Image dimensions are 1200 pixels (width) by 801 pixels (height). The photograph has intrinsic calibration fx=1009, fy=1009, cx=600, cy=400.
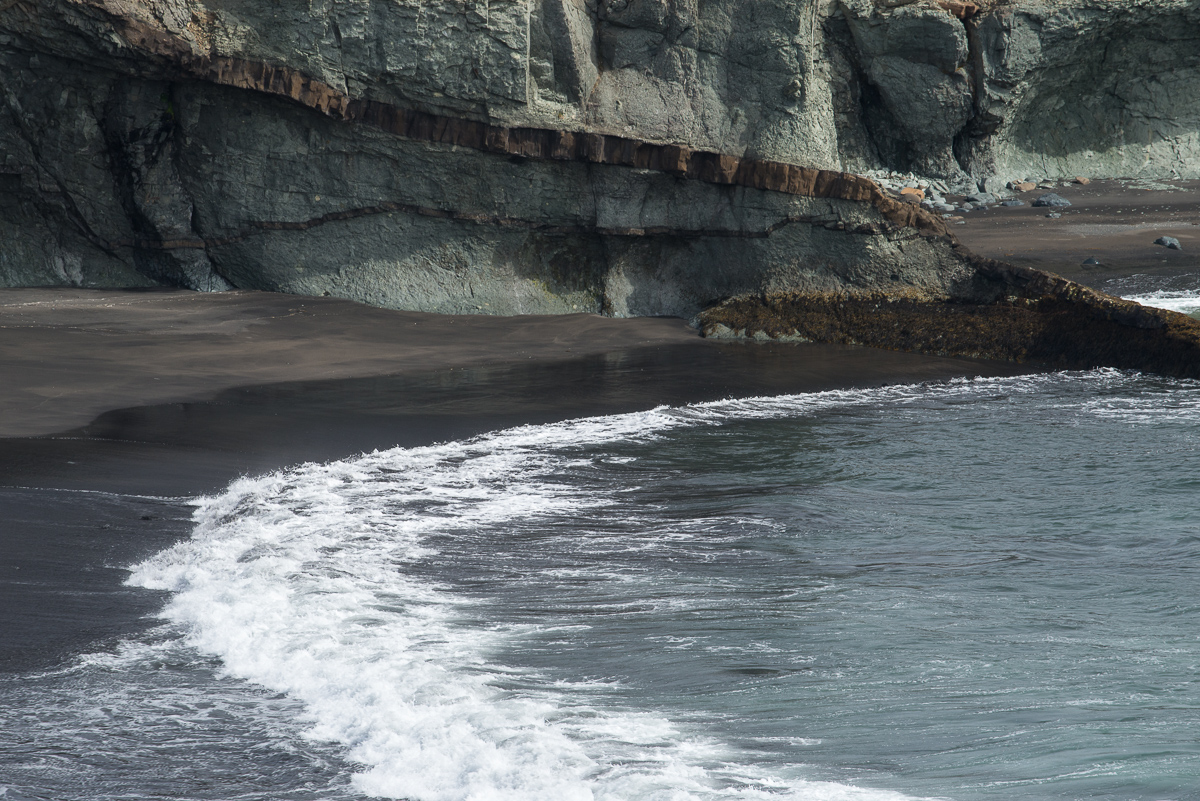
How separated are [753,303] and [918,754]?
8537 millimetres

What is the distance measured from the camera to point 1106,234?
653 inches

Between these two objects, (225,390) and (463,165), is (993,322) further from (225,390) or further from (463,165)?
(225,390)

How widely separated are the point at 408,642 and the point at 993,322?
865cm

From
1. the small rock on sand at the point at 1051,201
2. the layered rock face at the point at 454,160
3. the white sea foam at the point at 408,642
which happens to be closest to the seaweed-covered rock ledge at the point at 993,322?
the layered rock face at the point at 454,160

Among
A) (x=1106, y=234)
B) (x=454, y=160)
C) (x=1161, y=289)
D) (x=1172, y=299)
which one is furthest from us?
(x=1106, y=234)

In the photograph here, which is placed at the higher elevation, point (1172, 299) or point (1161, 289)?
point (1161, 289)

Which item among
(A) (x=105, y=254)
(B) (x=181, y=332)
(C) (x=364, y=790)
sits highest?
(A) (x=105, y=254)

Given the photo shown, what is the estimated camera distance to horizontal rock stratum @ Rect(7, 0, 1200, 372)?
10453 mm

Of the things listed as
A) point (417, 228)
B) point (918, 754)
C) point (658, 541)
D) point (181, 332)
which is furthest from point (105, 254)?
point (918, 754)

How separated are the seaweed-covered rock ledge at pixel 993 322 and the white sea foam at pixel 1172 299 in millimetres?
3270

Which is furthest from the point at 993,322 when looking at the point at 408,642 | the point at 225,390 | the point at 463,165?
the point at 408,642

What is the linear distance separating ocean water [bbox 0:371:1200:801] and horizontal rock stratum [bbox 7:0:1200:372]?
15.9ft

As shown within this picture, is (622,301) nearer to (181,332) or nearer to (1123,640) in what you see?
(181,332)

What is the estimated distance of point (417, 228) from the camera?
11156 mm
